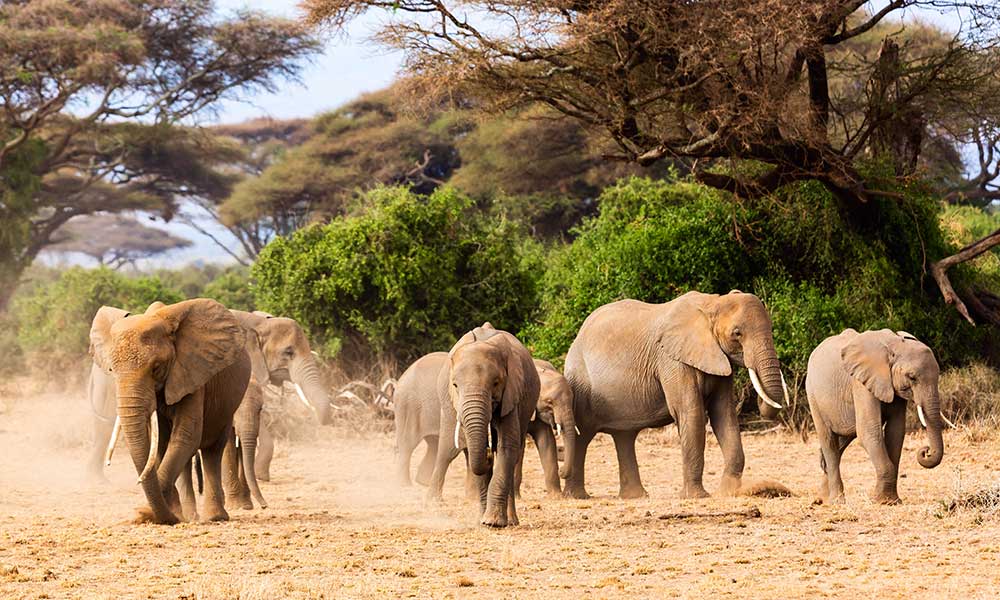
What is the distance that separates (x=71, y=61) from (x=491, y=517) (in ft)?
79.9

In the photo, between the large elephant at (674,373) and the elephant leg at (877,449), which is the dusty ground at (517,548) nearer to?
the elephant leg at (877,449)

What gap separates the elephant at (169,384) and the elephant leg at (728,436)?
12.8ft

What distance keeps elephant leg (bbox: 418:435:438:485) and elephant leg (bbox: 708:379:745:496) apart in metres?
2.60

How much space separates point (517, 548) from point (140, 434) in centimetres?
271

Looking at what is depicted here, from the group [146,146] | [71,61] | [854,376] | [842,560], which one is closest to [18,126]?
[71,61]

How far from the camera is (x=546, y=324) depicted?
18.1 meters

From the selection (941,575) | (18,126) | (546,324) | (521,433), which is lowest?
(941,575)

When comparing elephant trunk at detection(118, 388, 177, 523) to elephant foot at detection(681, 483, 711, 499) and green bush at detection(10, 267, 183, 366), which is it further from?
green bush at detection(10, 267, 183, 366)

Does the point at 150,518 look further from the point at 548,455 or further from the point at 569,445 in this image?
the point at 548,455

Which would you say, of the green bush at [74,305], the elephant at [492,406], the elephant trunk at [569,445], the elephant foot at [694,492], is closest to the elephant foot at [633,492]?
the elephant trunk at [569,445]

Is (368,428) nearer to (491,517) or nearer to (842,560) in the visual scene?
(491,517)

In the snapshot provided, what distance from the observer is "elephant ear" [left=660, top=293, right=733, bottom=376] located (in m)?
11.6

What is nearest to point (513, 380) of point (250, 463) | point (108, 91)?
point (250, 463)

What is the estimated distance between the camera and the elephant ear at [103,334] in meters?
9.82
